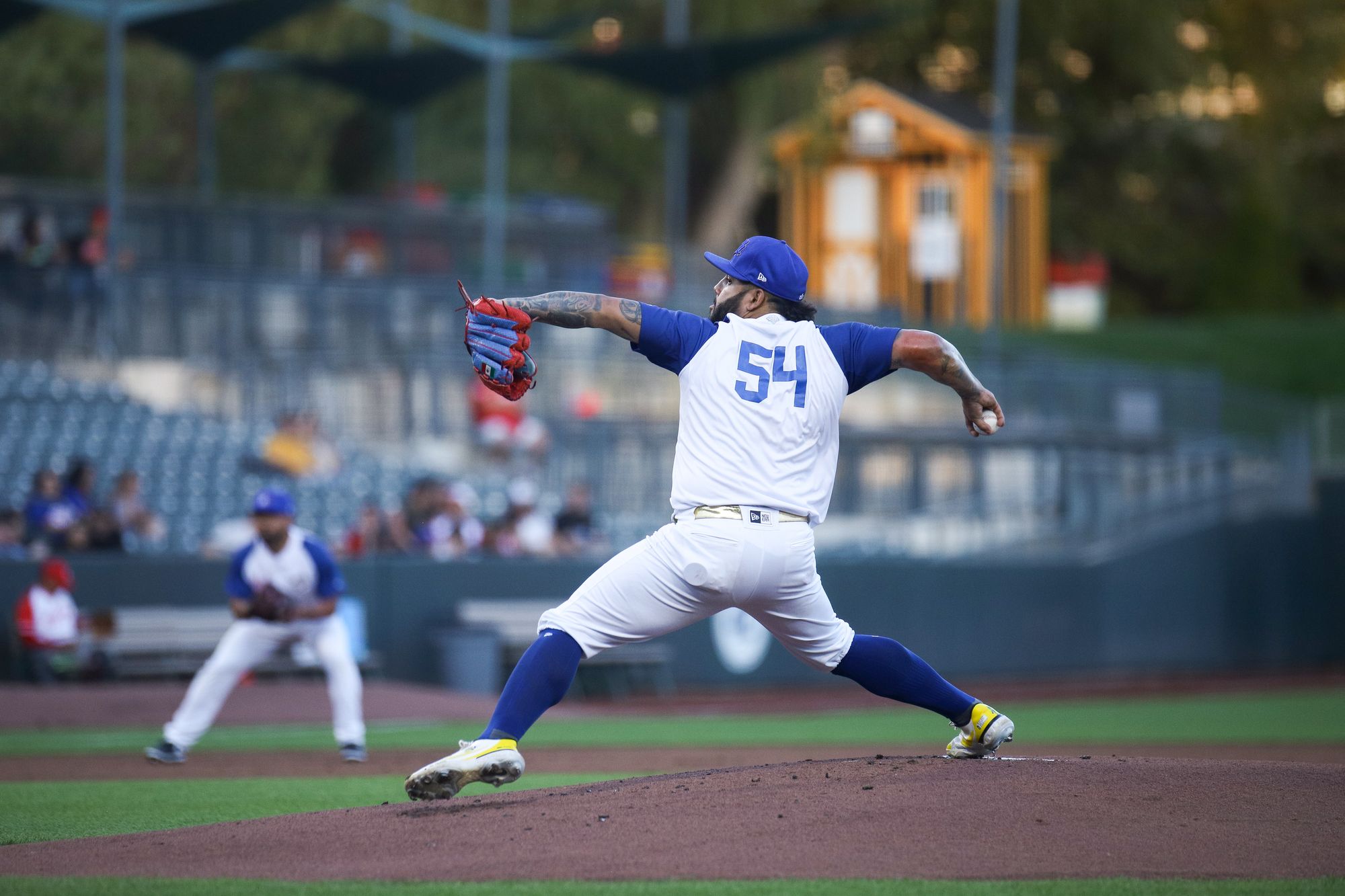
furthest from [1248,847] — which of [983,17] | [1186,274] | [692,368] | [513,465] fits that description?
[1186,274]

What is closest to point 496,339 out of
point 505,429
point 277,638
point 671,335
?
point 671,335

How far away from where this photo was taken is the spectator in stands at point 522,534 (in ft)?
56.0

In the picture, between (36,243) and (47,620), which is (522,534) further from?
(36,243)

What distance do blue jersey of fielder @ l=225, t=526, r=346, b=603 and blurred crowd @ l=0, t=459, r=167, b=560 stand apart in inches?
231

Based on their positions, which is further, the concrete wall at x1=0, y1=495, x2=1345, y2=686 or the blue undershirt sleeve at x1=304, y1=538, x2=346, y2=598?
the concrete wall at x1=0, y1=495, x2=1345, y2=686

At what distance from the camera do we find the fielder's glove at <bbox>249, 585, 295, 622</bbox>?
9555 mm

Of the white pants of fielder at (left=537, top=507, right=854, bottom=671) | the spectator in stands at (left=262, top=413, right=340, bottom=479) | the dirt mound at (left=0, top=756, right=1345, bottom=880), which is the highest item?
the spectator in stands at (left=262, top=413, right=340, bottom=479)

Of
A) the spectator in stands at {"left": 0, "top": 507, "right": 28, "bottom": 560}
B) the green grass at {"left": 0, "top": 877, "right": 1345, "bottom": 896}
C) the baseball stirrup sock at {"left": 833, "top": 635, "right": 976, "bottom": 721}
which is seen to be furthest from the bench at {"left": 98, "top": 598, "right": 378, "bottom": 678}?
the green grass at {"left": 0, "top": 877, "right": 1345, "bottom": 896}

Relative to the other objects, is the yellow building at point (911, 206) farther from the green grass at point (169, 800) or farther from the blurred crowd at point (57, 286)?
the green grass at point (169, 800)

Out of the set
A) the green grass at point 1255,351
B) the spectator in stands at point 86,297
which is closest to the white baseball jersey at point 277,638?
the spectator in stands at point 86,297

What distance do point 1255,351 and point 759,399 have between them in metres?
28.3

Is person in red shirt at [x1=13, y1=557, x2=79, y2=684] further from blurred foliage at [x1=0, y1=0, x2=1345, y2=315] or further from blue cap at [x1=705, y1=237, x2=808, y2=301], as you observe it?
blurred foliage at [x1=0, y1=0, x2=1345, y2=315]

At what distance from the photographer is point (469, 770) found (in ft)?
17.7

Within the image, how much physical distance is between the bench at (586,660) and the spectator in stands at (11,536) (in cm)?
412
